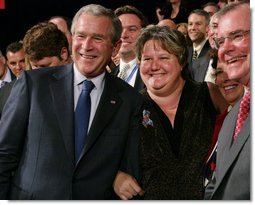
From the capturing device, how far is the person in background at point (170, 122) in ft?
5.63

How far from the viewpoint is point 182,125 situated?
1798mm

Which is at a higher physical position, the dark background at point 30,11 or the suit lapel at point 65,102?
the dark background at point 30,11

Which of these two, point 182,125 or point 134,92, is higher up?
point 134,92

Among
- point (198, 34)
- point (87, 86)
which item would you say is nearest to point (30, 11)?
point (87, 86)

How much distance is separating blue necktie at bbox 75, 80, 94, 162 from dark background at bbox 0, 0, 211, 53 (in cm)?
83

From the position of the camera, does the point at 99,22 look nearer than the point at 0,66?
Yes

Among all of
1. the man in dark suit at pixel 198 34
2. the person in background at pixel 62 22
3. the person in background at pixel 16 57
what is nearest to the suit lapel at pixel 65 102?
the man in dark suit at pixel 198 34

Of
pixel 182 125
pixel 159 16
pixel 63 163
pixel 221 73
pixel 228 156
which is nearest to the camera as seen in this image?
pixel 228 156

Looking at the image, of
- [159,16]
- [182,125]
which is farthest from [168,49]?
[159,16]

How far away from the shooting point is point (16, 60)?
355 centimetres

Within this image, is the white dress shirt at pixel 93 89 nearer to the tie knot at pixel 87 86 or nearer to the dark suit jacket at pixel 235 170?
the tie knot at pixel 87 86

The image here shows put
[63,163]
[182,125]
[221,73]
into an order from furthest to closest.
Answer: [221,73] → [182,125] → [63,163]

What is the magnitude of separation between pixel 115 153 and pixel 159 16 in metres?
2.01

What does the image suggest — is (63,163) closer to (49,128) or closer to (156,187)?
(49,128)
